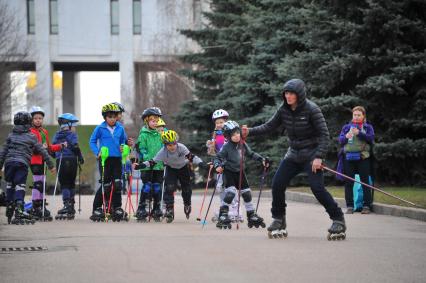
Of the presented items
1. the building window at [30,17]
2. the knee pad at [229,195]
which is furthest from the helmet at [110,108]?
the building window at [30,17]

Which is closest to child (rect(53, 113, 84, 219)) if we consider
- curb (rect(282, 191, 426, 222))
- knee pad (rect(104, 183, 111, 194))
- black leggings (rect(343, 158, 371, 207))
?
knee pad (rect(104, 183, 111, 194))

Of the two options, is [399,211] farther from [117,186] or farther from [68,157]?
[68,157]

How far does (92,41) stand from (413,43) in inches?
1986

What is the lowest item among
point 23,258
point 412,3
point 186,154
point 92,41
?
point 23,258

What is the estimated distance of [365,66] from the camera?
22.8 metres

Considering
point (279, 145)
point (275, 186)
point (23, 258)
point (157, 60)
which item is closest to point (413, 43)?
point (279, 145)

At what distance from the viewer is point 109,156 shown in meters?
16.1

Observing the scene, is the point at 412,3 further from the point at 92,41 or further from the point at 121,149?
the point at 92,41

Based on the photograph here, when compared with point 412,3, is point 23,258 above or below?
below

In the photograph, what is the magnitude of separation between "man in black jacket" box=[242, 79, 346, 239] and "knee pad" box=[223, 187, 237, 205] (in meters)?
2.01

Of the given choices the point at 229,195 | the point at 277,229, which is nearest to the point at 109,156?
the point at 229,195

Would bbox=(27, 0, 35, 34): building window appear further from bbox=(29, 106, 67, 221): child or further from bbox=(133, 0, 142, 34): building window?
bbox=(29, 106, 67, 221): child

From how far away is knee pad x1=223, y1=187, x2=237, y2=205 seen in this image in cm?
1416

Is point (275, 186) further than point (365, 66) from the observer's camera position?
No
